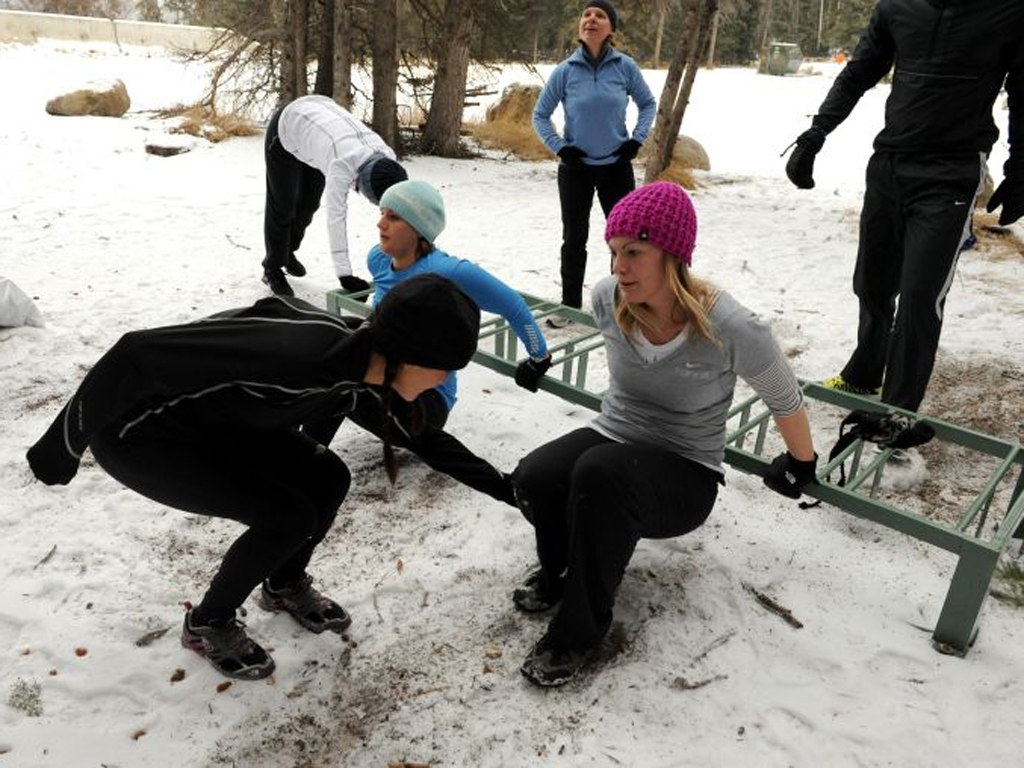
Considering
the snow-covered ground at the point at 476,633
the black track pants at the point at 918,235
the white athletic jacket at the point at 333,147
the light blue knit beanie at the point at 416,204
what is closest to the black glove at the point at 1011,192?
the black track pants at the point at 918,235

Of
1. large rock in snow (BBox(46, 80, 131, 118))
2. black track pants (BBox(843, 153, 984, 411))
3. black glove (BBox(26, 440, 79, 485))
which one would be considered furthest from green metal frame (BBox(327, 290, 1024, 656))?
large rock in snow (BBox(46, 80, 131, 118))

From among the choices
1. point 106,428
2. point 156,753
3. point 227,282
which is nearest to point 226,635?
point 156,753

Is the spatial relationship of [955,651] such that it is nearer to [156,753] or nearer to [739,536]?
[739,536]

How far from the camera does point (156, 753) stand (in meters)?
2.02

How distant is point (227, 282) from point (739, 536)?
12.8ft

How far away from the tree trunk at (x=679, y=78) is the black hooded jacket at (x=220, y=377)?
6.48m

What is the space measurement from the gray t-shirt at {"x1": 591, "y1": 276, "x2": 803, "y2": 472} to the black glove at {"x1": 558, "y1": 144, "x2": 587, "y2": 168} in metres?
2.39

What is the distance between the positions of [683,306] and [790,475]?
26.0 inches

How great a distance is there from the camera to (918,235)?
10.3 feet

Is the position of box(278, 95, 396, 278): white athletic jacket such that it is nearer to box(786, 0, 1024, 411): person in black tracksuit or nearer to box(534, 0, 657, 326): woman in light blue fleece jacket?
box(534, 0, 657, 326): woman in light blue fleece jacket

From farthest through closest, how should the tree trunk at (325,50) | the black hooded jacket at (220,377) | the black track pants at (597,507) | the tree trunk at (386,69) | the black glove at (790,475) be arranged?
the tree trunk at (325,50) < the tree trunk at (386,69) < the black glove at (790,475) < the black track pants at (597,507) < the black hooded jacket at (220,377)

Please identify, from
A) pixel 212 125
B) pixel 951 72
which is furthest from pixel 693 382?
pixel 212 125

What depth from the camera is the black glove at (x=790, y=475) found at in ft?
7.86

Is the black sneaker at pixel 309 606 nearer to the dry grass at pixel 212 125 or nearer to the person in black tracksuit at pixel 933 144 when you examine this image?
the person in black tracksuit at pixel 933 144
